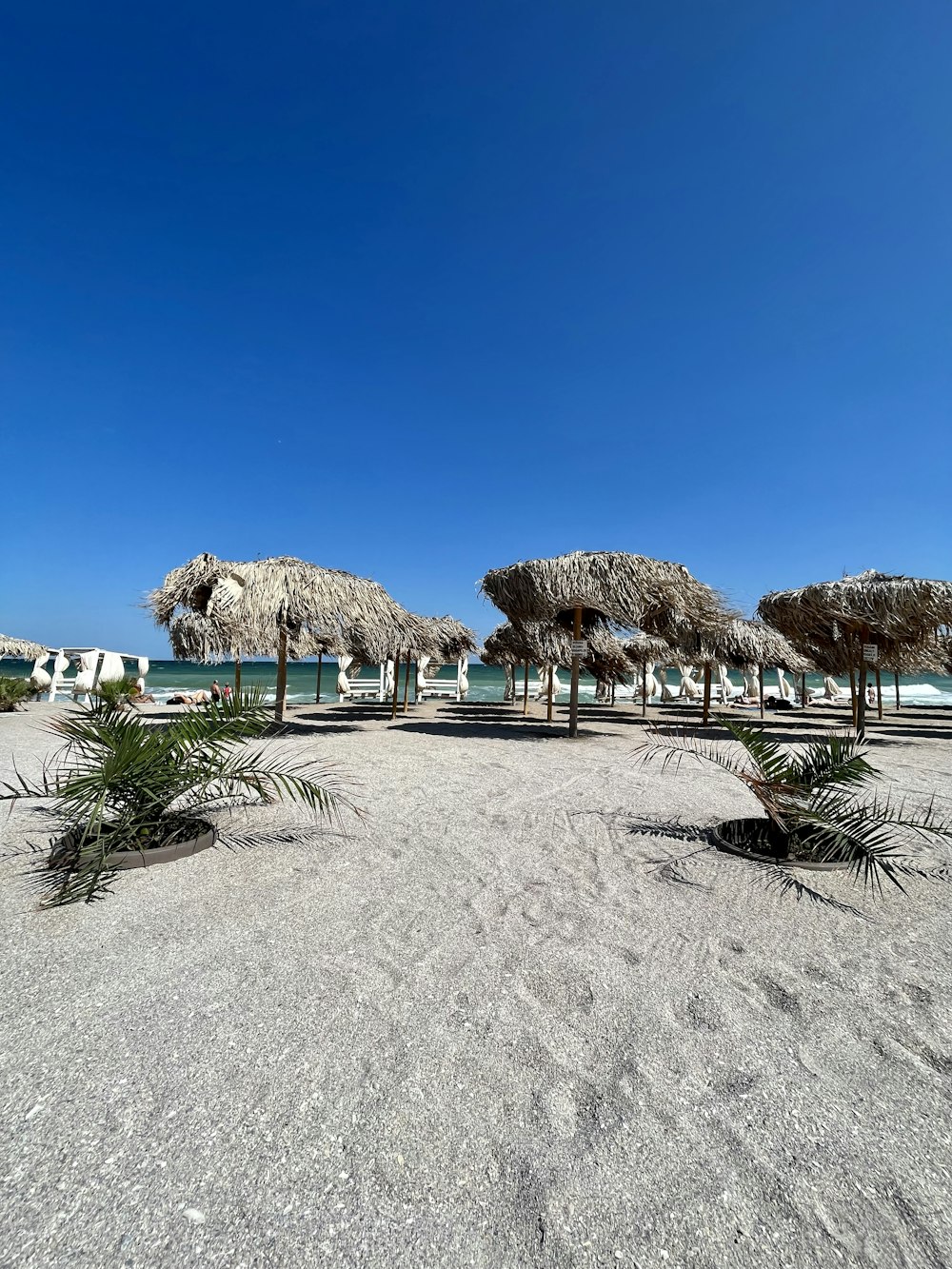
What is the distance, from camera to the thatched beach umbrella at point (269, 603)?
952cm

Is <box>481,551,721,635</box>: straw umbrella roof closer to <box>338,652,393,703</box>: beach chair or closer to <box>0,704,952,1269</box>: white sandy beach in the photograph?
<box>0,704,952,1269</box>: white sandy beach

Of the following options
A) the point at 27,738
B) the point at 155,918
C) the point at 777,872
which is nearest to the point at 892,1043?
the point at 777,872

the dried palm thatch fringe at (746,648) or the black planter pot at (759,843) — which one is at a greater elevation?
the dried palm thatch fringe at (746,648)

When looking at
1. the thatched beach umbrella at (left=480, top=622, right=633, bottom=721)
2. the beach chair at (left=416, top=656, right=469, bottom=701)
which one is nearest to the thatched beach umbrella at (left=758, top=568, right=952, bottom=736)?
the thatched beach umbrella at (left=480, top=622, right=633, bottom=721)

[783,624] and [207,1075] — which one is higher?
[783,624]

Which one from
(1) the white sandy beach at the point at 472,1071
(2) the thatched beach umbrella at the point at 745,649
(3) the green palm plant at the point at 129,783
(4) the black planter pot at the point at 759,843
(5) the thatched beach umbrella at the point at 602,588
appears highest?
(5) the thatched beach umbrella at the point at 602,588

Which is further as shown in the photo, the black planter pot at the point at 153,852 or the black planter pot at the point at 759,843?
the black planter pot at the point at 759,843

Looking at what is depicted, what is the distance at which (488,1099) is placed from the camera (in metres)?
1.56

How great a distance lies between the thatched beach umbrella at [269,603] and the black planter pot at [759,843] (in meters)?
8.02

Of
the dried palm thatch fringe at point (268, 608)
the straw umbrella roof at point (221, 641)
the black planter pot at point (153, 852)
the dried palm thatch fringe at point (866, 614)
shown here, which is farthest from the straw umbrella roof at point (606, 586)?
the black planter pot at point (153, 852)

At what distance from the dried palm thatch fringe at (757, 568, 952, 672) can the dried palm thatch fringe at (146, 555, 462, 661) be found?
313 inches

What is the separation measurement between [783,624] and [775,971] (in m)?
11.1

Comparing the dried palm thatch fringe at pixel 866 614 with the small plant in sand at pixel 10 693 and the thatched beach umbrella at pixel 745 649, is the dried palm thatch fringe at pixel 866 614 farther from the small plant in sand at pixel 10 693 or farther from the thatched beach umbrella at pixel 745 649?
the small plant in sand at pixel 10 693

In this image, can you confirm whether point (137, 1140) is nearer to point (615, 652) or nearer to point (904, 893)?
point (904, 893)
